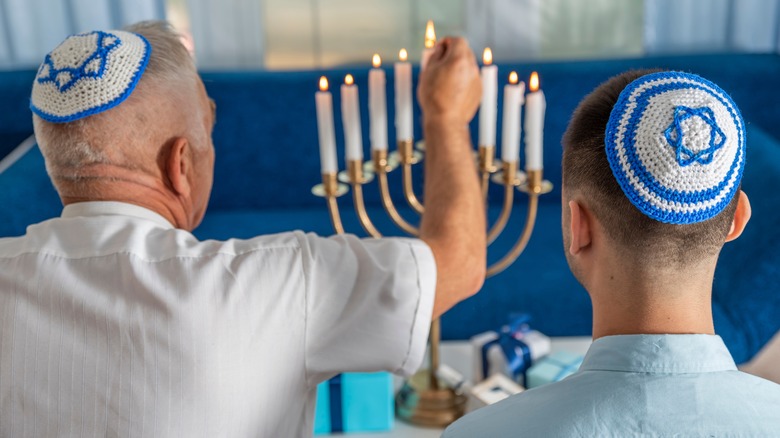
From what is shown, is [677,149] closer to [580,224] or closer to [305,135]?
[580,224]

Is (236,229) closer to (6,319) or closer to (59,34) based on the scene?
(59,34)

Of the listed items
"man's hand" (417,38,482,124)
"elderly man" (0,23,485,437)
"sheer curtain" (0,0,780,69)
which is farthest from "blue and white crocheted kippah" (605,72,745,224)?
"sheer curtain" (0,0,780,69)

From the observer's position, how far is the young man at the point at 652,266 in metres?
0.83

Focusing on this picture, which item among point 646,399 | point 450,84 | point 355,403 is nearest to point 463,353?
point 355,403

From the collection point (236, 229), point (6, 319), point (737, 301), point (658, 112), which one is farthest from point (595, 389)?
point (236, 229)

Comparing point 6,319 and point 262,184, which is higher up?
point 6,319

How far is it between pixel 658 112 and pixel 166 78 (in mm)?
636

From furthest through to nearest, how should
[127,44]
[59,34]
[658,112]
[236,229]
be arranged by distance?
Result: [59,34] → [236,229] → [127,44] → [658,112]

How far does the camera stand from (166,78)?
114 centimetres

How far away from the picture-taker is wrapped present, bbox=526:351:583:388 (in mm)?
1489

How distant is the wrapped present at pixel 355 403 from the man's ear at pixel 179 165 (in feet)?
1.46

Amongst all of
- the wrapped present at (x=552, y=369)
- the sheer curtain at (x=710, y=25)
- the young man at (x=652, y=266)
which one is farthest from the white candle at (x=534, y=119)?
the sheer curtain at (x=710, y=25)

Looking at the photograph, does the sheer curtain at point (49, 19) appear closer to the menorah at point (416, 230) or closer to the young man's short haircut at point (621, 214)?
the menorah at point (416, 230)

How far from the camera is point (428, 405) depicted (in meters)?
1.50
